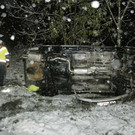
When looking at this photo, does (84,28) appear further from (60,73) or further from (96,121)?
(96,121)

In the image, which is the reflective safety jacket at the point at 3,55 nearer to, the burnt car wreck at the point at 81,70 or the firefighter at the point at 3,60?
the firefighter at the point at 3,60

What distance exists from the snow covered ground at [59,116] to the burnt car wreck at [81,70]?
2.52ft

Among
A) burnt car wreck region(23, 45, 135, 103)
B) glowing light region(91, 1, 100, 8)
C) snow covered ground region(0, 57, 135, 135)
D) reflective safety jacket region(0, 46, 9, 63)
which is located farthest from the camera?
glowing light region(91, 1, 100, 8)

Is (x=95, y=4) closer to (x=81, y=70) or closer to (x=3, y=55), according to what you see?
(x=81, y=70)

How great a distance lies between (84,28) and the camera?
490 inches

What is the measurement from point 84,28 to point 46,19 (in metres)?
3.63

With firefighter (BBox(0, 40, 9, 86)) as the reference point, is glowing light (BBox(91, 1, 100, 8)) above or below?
above

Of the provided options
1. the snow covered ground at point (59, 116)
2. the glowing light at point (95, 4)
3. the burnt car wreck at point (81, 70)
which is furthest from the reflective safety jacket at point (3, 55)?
the glowing light at point (95, 4)

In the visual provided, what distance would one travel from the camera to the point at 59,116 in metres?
5.40

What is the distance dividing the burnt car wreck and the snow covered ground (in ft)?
2.52

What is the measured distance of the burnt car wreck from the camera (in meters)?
7.13

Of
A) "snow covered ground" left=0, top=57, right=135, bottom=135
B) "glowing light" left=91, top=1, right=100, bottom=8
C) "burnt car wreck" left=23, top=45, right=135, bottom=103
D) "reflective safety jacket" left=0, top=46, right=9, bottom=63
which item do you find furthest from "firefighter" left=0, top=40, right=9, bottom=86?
"glowing light" left=91, top=1, right=100, bottom=8

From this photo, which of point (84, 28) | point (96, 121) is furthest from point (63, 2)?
point (96, 121)

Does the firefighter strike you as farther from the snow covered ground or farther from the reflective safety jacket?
the snow covered ground
